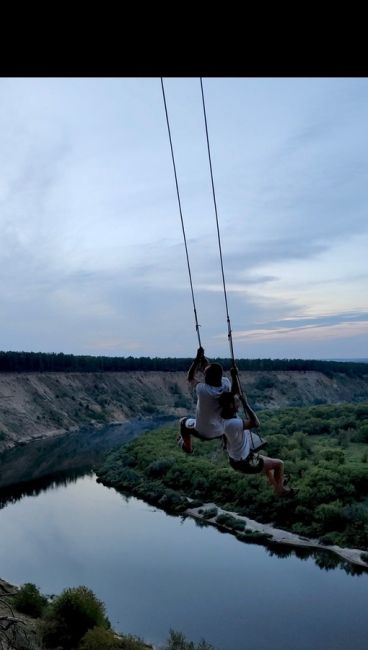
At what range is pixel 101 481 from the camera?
38438mm

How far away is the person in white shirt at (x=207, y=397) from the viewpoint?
5.80 m

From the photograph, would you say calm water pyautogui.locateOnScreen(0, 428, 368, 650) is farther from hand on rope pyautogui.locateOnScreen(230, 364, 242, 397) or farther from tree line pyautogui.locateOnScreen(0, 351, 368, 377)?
tree line pyautogui.locateOnScreen(0, 351, 368, 377)

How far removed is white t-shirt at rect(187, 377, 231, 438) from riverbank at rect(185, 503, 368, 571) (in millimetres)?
17528

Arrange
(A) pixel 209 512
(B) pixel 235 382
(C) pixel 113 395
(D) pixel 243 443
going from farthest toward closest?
(C) pixel 113 395 → (A) pixel 209 512 → (D) pixel 243 443 → (B) pixel 235 382

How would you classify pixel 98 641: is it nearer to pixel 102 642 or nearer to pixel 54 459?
pixel 102 642

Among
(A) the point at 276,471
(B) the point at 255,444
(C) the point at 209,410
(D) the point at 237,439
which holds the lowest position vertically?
(A) the point at 276,471

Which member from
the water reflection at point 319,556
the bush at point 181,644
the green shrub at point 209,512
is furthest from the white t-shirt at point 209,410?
the green shrub at point 209,512

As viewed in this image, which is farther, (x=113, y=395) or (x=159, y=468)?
(x=113, y=395)

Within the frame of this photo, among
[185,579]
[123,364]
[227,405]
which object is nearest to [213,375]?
[227,405]

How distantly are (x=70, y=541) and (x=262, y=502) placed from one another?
936cm

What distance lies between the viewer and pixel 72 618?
14.0 meters

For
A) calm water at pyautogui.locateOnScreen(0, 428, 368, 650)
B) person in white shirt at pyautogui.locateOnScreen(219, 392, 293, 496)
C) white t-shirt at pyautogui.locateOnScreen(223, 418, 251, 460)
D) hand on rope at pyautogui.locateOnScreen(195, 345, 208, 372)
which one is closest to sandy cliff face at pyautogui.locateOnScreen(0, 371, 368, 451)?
calm water at pyautogui.locateOnScreen(0, 428, 368, 650)

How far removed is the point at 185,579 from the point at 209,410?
16353 mm
